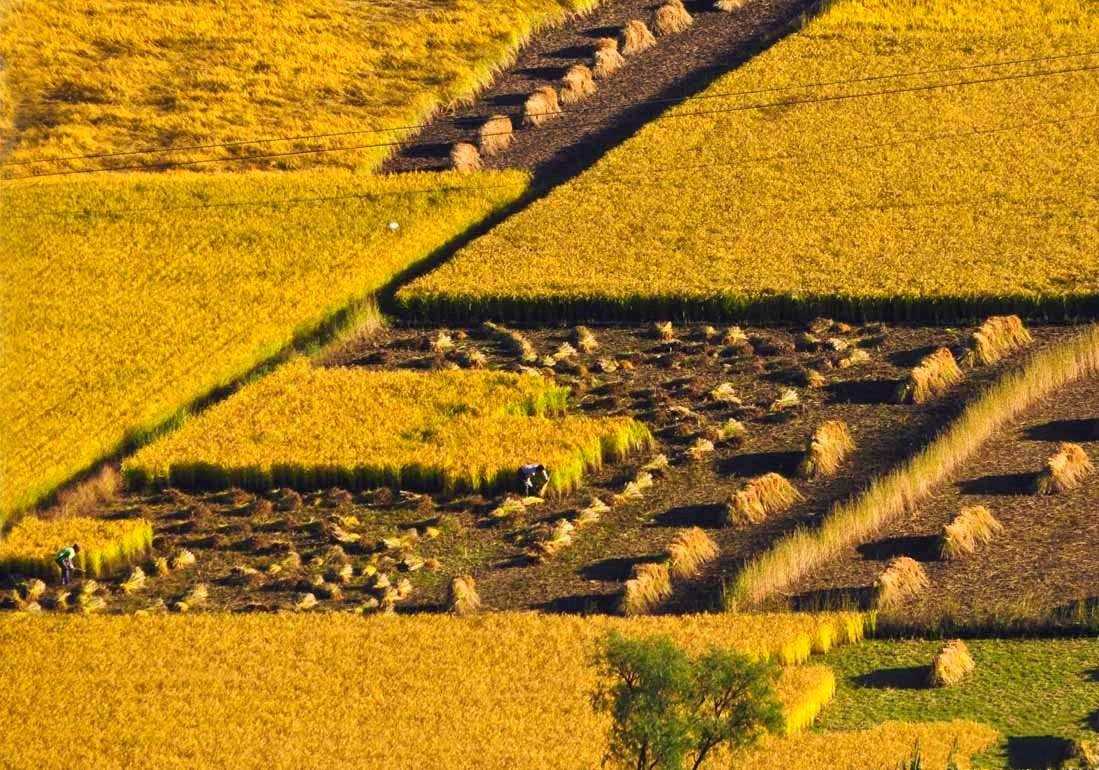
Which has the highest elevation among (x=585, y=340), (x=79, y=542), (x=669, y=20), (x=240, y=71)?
(x=669, y=20)

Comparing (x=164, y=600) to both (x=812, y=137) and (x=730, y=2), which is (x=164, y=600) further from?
(x=730, y=2)

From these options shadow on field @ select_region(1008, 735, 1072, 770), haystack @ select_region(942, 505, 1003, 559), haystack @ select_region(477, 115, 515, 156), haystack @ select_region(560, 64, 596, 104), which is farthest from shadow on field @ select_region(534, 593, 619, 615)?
haystack @ select_region(560, 64, 596, 104)

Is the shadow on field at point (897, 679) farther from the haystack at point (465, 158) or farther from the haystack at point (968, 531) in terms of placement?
the haystack at point (465, 158)

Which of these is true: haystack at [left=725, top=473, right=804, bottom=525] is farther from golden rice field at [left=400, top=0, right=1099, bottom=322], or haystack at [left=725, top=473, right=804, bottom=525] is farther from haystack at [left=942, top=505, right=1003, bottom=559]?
golden rice field at [left=400, top=0, right=1099, bottom=322]

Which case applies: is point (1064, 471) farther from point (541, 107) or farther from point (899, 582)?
point (541, 107)

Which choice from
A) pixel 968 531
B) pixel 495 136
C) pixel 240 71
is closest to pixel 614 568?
pixel 968 531

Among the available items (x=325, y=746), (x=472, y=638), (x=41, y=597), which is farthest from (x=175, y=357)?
(x=325, y=746)

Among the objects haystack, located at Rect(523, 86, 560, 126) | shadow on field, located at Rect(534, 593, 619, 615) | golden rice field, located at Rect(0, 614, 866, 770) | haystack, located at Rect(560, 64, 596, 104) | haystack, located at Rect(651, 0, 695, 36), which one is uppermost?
haystack, located at Rect(651, 0, 695, 36)
